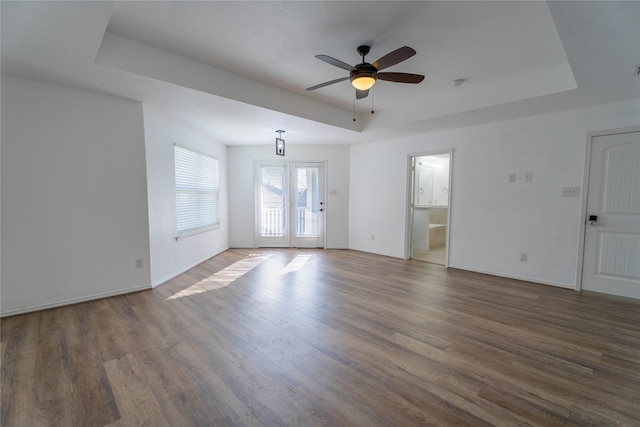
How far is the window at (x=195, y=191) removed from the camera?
4.46m

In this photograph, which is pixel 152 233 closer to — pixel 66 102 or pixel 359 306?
pixel 66 102

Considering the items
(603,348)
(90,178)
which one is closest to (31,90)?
(90,178)

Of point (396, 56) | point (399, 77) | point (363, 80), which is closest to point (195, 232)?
point (363, 80)

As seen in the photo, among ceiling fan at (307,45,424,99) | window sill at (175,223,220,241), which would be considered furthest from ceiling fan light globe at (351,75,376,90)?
window sill at (175,223,220,241)

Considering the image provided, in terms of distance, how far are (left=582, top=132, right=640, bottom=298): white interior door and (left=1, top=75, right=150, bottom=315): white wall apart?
599cm

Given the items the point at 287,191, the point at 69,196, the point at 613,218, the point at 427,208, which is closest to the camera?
the point at 69,196

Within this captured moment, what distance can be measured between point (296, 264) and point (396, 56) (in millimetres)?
3763

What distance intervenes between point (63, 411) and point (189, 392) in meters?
0.71

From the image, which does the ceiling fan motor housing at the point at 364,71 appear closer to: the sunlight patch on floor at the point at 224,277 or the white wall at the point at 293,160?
the sunlight patch on floor at the point at 224,277

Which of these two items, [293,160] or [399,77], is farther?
[293,160]

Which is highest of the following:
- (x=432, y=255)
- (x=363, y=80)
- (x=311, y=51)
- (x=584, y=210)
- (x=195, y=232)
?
(x=311, y=51)

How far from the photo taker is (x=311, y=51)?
9.05 ft

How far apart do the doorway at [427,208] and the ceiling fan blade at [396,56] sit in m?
2.99

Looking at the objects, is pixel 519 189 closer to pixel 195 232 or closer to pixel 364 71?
pixel 364 71
